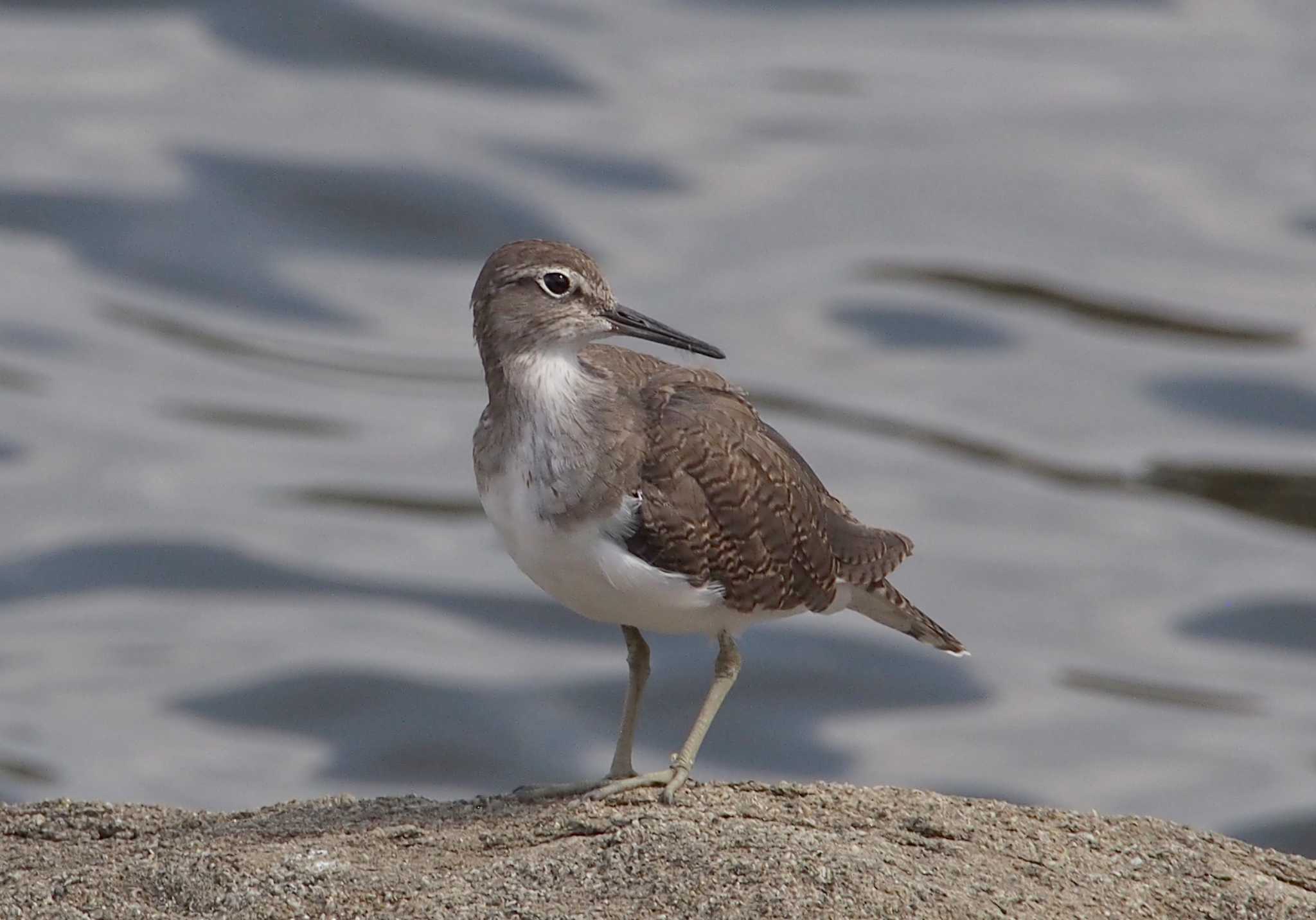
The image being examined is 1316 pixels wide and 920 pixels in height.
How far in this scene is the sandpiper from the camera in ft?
31.2

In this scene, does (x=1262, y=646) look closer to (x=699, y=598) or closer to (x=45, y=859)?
(x=699, y=598)

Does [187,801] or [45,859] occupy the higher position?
[187,801]

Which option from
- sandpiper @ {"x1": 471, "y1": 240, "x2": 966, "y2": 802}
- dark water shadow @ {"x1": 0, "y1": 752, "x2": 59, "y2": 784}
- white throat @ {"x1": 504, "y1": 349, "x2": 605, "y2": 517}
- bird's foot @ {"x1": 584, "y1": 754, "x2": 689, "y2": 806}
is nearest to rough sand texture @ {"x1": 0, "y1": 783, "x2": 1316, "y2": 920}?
bird's foot @ {"x1": 584, "y1": 754, "x2": 689, "y2": 806}

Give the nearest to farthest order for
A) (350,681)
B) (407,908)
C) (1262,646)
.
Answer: (407,908), (350,681), (1262,646)

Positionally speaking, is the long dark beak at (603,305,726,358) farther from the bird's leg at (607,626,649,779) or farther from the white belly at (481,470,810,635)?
the bird's leg at (607,626,649,779)

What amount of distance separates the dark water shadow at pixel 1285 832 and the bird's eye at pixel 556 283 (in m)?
12.4

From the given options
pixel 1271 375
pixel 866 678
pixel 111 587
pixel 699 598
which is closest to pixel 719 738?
pixel 866 678

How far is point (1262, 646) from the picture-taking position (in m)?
24.4

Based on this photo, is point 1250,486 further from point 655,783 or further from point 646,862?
point 646,862

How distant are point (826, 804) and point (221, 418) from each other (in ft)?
64.2

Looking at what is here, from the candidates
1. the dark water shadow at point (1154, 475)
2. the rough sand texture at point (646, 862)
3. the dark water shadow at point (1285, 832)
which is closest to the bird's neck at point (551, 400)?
the rough sand texture at point (646, 862)

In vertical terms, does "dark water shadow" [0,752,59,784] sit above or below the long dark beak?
above

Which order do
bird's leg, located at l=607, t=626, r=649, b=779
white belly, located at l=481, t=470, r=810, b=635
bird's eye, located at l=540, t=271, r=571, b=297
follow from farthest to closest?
bird's leg, located at l=607, t=626, r=649, b=779
bird's eye, located at l=540, t=271, r=571, b=297
white belly, located at l=481, t=470, r=810, b=635

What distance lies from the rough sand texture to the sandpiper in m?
0.81
